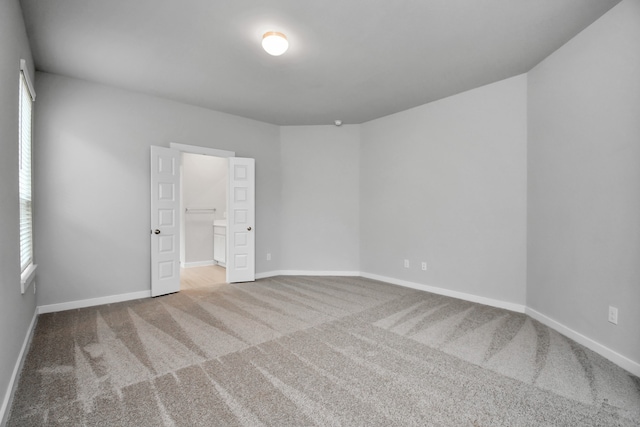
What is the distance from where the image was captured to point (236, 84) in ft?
12.0

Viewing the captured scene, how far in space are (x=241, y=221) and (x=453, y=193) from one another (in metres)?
3.24

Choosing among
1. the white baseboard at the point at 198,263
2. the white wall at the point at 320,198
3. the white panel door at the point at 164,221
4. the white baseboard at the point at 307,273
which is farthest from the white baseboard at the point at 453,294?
the white baseboard at the point at 198,263

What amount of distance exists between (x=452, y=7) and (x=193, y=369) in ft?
10.9

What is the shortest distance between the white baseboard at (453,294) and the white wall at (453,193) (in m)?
0.06

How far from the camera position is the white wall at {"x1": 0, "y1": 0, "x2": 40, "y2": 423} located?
1791 mm

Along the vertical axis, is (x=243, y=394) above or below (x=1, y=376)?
below

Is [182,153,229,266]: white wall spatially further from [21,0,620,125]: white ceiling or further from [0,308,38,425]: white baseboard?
[0,308,38,425]: white baseboard

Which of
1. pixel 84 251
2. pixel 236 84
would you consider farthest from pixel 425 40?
pixel 84 251

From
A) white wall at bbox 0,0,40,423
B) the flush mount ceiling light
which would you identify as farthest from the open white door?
white wall at bbox 0,0,40,423

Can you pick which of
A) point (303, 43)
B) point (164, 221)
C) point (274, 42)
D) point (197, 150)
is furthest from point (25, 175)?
point (303, 43)

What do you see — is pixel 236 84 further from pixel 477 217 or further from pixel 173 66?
pixel 477 217

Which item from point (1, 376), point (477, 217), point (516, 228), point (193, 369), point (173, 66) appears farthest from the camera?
point (477, 217)

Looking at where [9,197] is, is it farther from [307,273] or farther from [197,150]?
[307,273]

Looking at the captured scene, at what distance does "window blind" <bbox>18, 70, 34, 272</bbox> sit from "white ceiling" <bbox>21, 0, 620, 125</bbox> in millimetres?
477
